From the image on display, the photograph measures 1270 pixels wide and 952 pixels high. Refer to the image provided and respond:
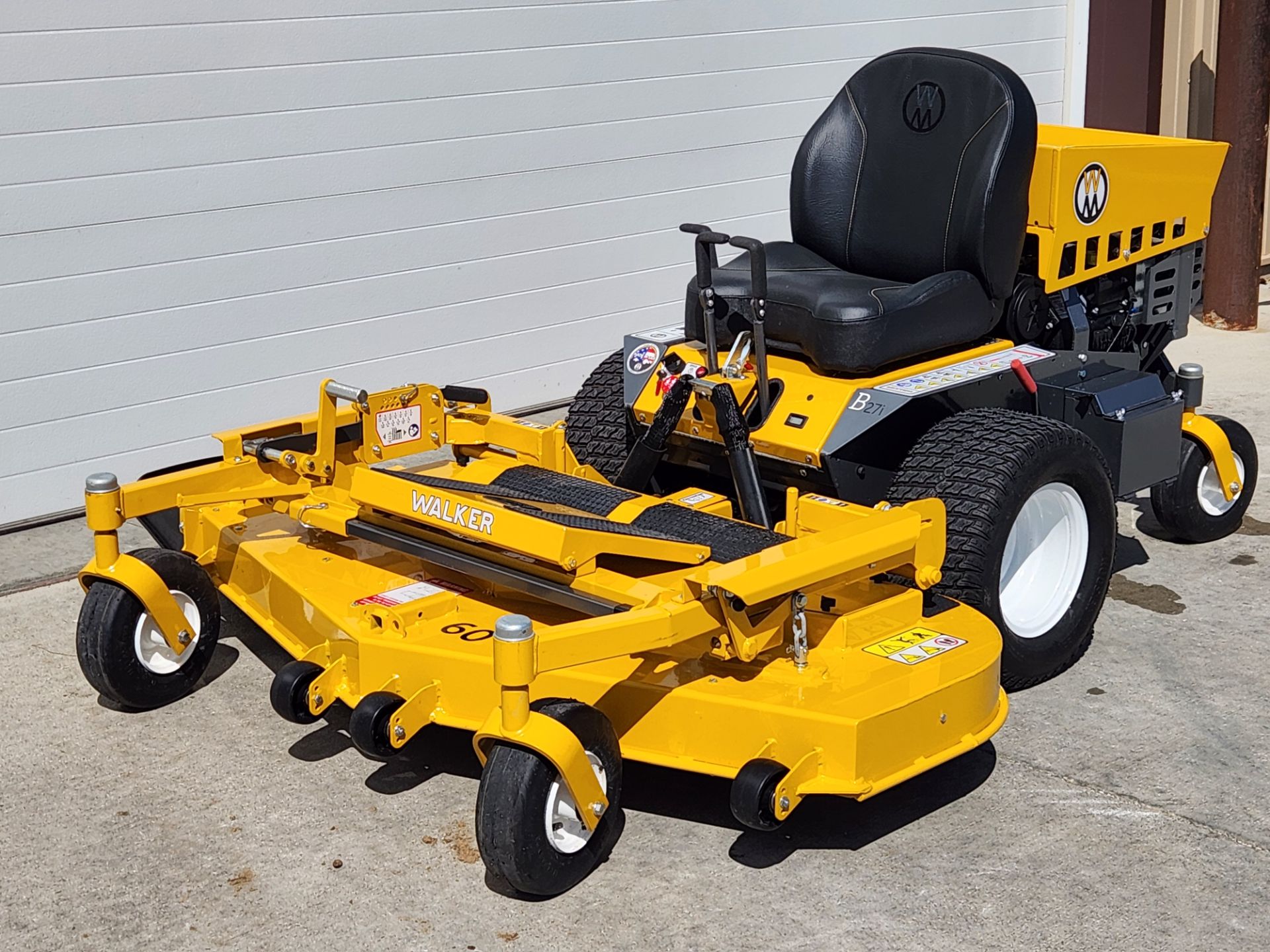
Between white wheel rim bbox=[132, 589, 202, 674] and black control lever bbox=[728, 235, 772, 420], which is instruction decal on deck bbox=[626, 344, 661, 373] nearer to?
black control lever bbox=[728, 235, 772, 420]

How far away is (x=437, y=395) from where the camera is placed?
4.80m

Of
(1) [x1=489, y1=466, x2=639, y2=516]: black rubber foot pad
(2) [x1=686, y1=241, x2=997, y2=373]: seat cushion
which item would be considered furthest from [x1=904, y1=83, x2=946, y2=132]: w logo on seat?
(1) [x1=489, y1=466, x2=639, y2=516]: black rubber foot pad

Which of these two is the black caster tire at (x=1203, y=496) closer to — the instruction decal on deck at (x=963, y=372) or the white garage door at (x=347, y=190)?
the instruction decal on deck at (x=963, y=372)

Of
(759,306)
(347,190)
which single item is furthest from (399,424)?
(347,190)

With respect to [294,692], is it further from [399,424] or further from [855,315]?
[855,315]

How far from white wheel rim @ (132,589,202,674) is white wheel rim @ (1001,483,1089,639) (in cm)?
219

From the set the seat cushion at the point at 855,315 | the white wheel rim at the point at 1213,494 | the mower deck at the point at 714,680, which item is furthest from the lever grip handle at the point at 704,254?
the white wheel rim at the point at 1213,494

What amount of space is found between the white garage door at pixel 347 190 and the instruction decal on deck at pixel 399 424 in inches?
69.1

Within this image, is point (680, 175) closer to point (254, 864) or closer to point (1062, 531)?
point (1062, 531)

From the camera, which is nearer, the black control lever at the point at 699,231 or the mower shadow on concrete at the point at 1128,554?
the black control lever at the point at 699,231

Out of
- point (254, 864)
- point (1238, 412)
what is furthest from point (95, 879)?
point (1238, 412)

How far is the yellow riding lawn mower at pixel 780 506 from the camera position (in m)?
3.39

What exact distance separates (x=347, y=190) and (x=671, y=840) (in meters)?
3.64

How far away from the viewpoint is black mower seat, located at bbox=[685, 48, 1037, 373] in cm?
452
